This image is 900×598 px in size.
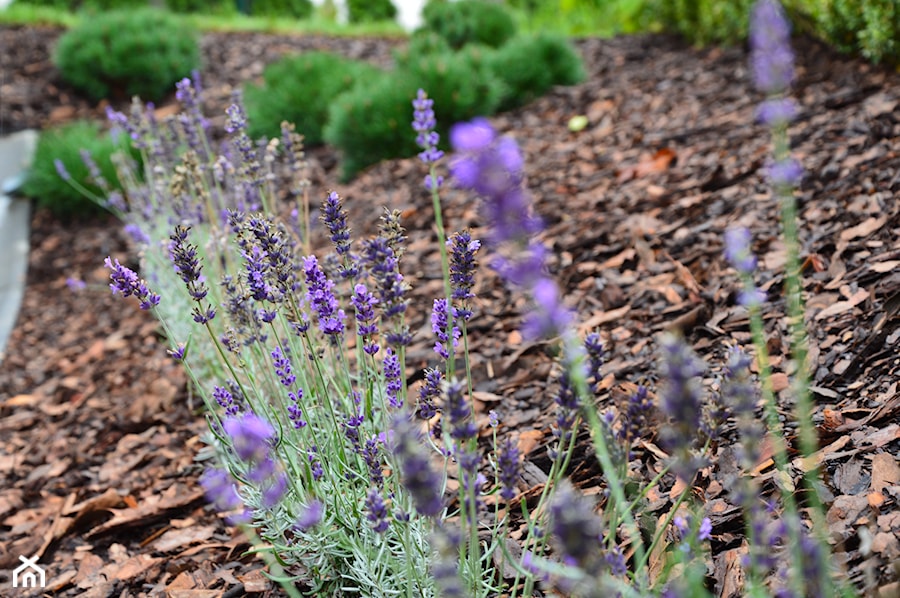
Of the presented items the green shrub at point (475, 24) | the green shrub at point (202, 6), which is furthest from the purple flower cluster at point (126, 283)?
the green shrub at point (202, 6)

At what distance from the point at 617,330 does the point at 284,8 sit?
53.0 feet

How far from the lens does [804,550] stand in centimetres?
121

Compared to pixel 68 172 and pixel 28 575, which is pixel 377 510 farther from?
pixel 68 172

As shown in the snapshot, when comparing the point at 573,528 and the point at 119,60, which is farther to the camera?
the point at 119,60

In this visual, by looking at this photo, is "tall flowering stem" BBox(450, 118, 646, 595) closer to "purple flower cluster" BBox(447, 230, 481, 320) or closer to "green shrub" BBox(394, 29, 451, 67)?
"purple flower cluster" BBox(447, 230, 481, 320)

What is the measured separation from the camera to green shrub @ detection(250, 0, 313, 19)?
56.0 ft

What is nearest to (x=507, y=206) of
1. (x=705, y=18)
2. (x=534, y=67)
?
(x=534, y=67)

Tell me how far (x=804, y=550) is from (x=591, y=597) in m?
0.32

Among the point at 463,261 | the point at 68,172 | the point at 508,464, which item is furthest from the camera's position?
the point at 68,172

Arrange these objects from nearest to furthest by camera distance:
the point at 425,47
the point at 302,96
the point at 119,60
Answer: the point at 302,96 → the point at 425,47 → the point at 119,60

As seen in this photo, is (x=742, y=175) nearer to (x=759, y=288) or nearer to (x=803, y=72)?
(x=759, y=288)

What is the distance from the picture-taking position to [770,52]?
3.90ft

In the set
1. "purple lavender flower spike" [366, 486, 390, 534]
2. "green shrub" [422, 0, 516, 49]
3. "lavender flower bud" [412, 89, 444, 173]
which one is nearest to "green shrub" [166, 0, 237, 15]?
"green shrub" [422, 0, 516, 49]

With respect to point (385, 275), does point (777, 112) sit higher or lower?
higher
